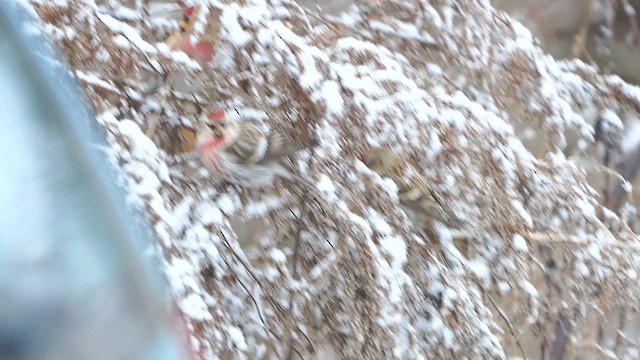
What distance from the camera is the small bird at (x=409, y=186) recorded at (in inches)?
78.7

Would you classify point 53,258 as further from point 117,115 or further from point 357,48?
point 357,48

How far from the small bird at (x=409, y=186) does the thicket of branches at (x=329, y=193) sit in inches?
1.2

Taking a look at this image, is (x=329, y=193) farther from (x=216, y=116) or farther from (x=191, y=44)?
(x=191, y=44)

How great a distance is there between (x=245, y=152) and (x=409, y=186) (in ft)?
1.21

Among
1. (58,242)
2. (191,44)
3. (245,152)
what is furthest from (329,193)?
(58,242)

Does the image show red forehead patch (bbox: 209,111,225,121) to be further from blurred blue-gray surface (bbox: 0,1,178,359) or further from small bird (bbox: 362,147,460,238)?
blurred blue-gray surface (bbox: 0,1,178,359)

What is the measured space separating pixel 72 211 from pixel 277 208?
126 centimetres

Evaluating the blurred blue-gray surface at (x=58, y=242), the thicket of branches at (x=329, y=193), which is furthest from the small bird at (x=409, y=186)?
the blurred blue-gray surface at (x=58, y=242)

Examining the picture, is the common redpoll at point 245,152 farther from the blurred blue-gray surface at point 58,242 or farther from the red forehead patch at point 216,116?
the blurred blue-gray surface at point 58,242

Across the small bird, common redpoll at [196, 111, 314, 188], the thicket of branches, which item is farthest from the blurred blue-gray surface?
the small bird

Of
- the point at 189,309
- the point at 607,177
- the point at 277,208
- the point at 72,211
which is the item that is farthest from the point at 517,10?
the point at 72,211

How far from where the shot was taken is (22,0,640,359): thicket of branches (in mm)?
1849

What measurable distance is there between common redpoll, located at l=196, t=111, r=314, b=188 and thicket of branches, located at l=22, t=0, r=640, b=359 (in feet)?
0.10

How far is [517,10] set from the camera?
3.52 m
